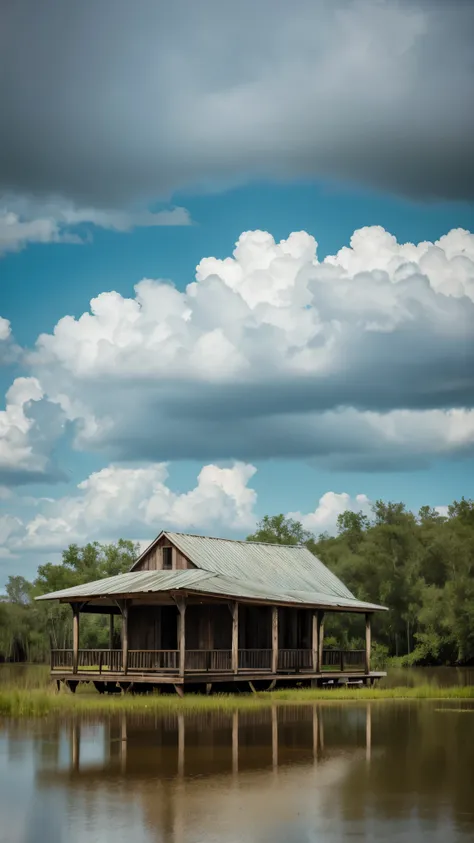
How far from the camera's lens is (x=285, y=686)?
135 ft

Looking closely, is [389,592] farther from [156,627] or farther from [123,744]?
[123,744]

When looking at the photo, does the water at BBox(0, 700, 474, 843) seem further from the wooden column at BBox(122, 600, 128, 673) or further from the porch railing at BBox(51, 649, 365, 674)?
the porch railing at BBox(51, 649, 365, 674)

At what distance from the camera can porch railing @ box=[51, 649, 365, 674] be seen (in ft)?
124

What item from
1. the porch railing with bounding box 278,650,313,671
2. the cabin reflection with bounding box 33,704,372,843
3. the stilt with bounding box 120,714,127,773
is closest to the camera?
the cabin reflection with bounding box 33,704,372,843

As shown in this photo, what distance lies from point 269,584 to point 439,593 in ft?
114

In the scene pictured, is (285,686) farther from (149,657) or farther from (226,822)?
(226,822)

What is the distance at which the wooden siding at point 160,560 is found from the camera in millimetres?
42438

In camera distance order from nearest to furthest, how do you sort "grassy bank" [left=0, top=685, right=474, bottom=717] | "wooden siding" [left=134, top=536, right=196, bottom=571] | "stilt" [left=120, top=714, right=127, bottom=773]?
"stilt" [left=120, top=714, right=127, bottom=773], "grassy bank" [left=0, top=685, right=474, bottom=717], "wooden siding" [left=134, top=536, right=196, bottom=571]

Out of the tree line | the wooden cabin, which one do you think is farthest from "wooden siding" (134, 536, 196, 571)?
the tree line

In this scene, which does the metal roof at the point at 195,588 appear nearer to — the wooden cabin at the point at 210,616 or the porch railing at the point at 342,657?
the wooden cabin at the point at 210,616

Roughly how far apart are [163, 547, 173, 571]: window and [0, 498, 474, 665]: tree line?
31.2 metres

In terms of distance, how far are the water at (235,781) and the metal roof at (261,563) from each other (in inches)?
625

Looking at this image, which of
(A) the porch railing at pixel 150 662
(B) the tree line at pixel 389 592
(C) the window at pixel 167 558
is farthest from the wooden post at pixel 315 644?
(B) the tree line at pixel 389 592

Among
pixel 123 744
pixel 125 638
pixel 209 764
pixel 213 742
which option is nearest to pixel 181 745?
pixel 213 742
